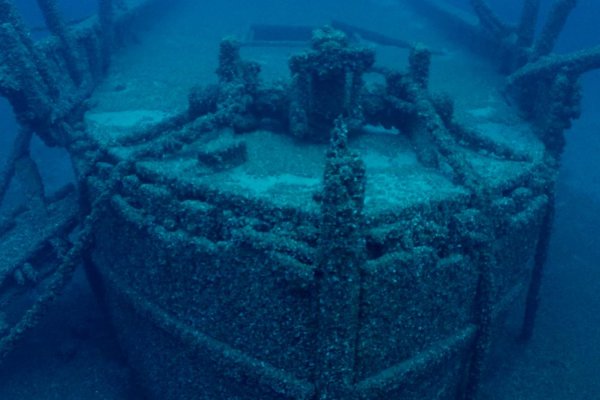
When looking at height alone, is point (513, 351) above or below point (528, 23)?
below

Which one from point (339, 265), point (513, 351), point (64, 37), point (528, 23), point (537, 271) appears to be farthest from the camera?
point (528, 23)

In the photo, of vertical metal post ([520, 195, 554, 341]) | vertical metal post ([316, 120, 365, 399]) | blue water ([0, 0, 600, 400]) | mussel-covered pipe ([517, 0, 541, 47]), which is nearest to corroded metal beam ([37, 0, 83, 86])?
blue water ([0, 0, 600, 400])

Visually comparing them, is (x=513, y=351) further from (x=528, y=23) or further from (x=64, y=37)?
(x=64, y=37)

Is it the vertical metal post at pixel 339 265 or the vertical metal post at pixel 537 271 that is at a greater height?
the vertical metal post at pixel 339 265

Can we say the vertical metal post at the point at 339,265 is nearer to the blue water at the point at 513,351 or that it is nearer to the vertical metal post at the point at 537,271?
the vertical metal post at the point at 537,271

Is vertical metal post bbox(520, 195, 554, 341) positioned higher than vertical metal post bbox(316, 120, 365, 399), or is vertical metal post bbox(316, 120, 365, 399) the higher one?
vertical metal post bbox(316, 120, 365, 399)

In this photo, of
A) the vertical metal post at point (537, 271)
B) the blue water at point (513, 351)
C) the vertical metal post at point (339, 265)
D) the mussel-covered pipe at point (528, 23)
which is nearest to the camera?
the vertical metal post at point (339, 265)

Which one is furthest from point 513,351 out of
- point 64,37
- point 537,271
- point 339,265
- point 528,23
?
point 64,37

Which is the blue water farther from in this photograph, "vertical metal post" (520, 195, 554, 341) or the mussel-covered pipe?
the mussel-covered pipe

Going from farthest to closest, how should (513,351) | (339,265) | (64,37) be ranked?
(64,37) < (513,351) < (339,265)

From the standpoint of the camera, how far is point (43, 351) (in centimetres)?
640

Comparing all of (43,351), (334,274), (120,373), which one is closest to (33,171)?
(43,351)

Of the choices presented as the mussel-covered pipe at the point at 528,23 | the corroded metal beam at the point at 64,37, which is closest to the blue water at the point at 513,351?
the corroded metal beam at the point at 64,37

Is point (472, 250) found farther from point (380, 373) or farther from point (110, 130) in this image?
point (110, 130)
